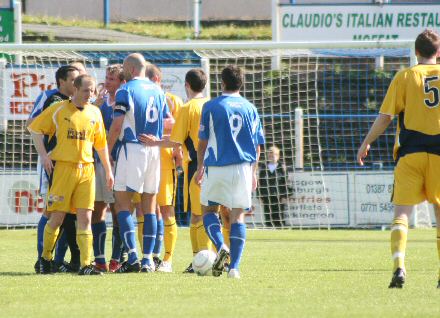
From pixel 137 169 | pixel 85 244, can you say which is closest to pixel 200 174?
pixel 137 169

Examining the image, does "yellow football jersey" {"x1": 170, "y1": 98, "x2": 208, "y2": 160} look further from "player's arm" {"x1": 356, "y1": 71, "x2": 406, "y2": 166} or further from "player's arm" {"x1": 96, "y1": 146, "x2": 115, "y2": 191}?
"player's arm" {"x1": 356, "y1": 71, "x2": 406, "y2": 166}

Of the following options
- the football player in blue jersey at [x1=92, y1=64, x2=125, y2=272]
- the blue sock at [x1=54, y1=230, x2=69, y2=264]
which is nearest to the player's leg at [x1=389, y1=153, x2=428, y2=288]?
the football player in blue jersey at [x1=92, y1=64, x2=125, y2=272]

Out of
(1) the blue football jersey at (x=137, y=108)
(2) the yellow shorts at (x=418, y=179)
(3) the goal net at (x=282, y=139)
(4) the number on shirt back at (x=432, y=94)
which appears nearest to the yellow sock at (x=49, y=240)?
(1) the blue football jersey at (x=137, y=108)

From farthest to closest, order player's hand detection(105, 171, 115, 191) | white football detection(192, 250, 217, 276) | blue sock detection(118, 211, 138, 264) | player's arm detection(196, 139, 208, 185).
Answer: blue sock detection(118, 211, 138, 264) < player's hand detection(105, 171, 115, 191) < white football detection(192, 250, 217, 276) < player's arm detection(196, 139, 208, 185)

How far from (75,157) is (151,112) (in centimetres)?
97

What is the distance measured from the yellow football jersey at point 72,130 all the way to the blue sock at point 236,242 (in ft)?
5.33

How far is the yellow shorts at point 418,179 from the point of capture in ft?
29.3

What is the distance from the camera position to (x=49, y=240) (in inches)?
422

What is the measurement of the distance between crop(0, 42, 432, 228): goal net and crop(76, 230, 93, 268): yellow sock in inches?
313

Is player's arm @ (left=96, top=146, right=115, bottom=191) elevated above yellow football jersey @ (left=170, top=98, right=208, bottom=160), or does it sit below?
below

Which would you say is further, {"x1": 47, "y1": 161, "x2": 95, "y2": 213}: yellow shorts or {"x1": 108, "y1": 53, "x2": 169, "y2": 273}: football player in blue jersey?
{"x1": 108, "y1": 53, "x2": 169, "y2": 273}: football player in blue jersey

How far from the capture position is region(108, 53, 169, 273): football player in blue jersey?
35.3ft

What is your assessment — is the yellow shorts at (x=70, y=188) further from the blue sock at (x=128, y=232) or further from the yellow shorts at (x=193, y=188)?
the yellow shorts at (x=193, y=188)

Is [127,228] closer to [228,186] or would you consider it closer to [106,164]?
[106,164]
